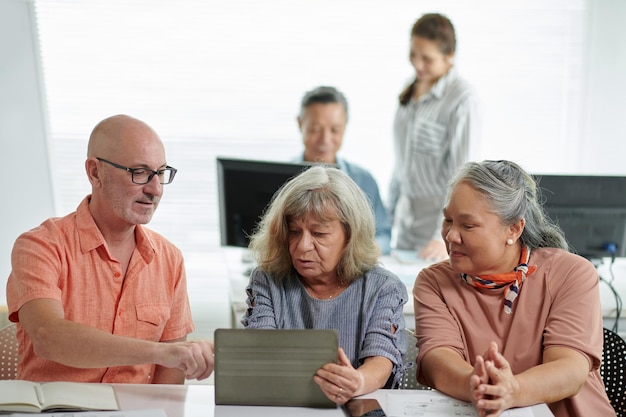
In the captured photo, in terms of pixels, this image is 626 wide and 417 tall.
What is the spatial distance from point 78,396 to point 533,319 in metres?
1.17

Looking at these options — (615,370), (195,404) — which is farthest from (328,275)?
(615,370)

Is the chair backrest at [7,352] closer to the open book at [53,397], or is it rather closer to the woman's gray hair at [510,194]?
the open book at [53,397]

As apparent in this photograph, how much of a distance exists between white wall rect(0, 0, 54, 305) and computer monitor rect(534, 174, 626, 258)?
291 centimetres

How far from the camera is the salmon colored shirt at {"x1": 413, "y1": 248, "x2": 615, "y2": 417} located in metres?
1.93

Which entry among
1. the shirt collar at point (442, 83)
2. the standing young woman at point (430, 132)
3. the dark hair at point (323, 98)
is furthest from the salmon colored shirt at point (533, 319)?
the shirt collar at point (442, 83)

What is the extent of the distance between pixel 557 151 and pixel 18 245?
369cm

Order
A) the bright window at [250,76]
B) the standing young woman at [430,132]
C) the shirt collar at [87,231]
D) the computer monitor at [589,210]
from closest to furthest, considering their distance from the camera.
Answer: the shirt collar at [87,231] → the computer monitor at [589,210] → the standing young woman at [430,132] → the bright window at [250,76]

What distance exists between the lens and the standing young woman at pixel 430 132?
360 centimetres

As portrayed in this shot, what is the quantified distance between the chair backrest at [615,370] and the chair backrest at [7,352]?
173 cm

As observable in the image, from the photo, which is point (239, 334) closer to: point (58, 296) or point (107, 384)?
point (107, 384)

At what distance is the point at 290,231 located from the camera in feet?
6.73

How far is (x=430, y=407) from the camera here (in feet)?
5.83

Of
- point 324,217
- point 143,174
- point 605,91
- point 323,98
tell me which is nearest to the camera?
point 324,217

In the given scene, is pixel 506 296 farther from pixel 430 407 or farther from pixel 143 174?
pixel 143 174
